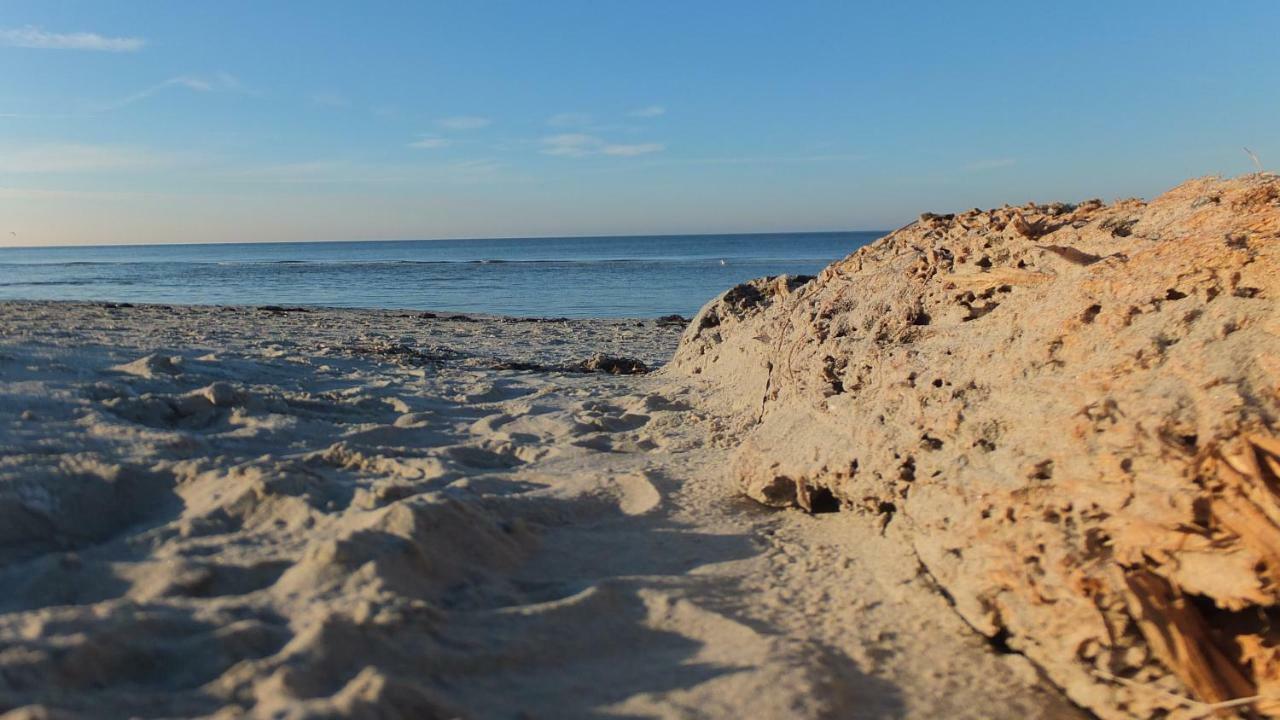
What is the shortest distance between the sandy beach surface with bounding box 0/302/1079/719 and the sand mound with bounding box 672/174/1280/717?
0.47ft

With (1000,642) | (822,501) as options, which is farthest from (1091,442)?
(822,501)

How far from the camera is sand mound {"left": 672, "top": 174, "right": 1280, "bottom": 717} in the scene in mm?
1780

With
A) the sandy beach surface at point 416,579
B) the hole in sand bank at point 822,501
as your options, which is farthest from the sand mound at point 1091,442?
the sandy beach surface at point 416,579

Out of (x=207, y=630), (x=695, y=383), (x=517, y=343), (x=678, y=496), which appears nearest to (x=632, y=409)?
(x=695, y=383)

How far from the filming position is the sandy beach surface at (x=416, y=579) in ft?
5.56

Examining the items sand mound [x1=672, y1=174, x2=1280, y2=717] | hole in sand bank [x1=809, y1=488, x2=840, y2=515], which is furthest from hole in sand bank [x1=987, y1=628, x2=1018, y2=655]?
hole in sand bank [x1=809, y1=488, x2=840, y2=515]

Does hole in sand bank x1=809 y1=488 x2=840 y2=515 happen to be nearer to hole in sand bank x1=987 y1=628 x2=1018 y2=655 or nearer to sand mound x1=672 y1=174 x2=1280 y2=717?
sand mound x1=672 y1=174 x2=1280 y2=717

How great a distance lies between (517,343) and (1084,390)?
7079 mm

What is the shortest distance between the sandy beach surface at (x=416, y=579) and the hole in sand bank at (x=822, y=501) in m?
0.05

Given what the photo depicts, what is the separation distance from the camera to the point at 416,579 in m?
2.10

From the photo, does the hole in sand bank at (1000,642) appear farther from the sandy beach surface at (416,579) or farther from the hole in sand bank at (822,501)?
the hole in sand bank at (822,501)

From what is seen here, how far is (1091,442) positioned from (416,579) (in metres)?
1.81

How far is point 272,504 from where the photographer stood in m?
2.48

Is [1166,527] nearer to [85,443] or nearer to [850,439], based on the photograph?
[850,439]
